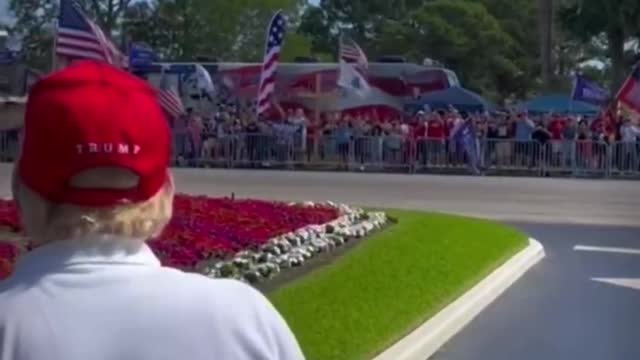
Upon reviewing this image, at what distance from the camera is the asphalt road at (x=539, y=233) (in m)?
11.9

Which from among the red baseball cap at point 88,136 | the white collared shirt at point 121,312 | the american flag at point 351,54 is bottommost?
the white collared shirt at point 121,312

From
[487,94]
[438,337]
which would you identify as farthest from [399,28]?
[438,337]

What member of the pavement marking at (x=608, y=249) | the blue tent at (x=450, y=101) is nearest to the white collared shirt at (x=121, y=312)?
the pavement marking at (x=608, y=249)

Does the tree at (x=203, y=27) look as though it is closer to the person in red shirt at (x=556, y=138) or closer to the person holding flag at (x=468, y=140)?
the person holding flag at (x=468, y=140)

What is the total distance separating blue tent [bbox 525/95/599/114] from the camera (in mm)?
46781

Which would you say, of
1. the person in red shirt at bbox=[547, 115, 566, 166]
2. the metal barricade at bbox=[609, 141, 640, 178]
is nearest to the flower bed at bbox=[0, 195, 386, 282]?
the metal barricade at bbox=[609, 141, 640, 178]

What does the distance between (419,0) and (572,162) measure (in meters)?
56.2

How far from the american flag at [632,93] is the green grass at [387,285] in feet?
59.0

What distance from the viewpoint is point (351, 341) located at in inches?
399

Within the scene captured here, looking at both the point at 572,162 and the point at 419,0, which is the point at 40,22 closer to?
the point at 419,0

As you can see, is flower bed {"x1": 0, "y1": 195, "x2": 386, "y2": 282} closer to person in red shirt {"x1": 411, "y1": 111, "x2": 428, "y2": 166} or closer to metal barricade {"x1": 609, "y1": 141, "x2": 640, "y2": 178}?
metal barricade {"x1": 609, "y1": 141, "x2": 640, "y2": 178}

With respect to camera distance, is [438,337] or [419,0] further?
[419,0]

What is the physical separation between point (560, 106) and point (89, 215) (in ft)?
162

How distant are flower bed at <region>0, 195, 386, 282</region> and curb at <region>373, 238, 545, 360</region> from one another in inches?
65.5
